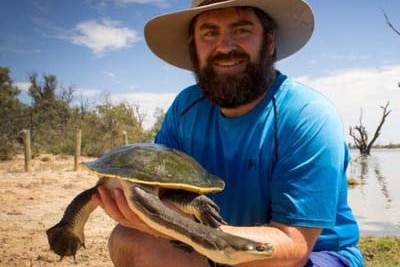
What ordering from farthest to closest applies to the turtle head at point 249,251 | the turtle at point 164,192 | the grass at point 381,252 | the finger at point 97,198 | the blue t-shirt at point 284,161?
the grass at point 381,252, the finger at point 97,198, the blue t-shirt at point 284,161, the turtle at point 164,192, the turtle head at point 249,251

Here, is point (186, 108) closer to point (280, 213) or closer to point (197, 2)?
point (197, 2)

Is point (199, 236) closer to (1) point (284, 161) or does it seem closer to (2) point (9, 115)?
(1) point (284, 161)

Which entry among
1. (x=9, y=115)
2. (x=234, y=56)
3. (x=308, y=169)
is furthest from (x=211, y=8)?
(x=9, y=115)

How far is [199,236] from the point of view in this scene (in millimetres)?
1896

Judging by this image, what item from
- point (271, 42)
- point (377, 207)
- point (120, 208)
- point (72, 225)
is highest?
point (271, 42)

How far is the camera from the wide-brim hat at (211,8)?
10.2 ft

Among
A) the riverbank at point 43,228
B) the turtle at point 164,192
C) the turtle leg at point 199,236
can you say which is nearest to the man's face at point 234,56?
the turtle at point 164,192

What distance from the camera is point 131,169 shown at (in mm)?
2424

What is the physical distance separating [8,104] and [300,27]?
104 feet

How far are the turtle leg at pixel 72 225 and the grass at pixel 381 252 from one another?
12.8ft

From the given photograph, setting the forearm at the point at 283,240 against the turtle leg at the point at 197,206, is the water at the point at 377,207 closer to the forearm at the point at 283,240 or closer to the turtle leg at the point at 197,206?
the forearm at the point at 283,240

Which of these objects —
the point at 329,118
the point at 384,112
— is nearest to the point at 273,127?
the point at 329,118

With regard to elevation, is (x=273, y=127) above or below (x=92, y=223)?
above

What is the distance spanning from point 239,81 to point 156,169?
955mm
